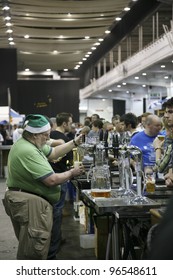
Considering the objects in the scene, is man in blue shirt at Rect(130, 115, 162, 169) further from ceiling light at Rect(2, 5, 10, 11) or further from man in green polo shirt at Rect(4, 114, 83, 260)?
ceiling light at Rect(2, 5, 10, 11)

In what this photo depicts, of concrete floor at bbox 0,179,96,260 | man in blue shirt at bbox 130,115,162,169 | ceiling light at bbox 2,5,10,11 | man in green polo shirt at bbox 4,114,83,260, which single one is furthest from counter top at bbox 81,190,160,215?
ceiling light at bbox 2,5,10,11

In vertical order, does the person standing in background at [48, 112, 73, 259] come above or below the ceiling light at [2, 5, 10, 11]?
below

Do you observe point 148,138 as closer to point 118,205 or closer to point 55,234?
point 55,234

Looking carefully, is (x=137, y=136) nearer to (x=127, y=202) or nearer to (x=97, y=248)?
(x=97, y=248)

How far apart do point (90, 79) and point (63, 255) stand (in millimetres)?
32568

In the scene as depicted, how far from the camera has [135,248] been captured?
12.3 feet

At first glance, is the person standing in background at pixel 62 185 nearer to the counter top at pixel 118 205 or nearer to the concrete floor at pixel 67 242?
the concrete floor at pixel 67 242

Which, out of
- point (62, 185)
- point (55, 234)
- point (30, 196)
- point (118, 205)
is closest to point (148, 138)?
point (62, 185)

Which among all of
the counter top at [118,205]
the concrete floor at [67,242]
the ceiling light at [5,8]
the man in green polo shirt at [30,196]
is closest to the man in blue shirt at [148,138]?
the concrete floor at [67,242]

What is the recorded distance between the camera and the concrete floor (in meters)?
5.21

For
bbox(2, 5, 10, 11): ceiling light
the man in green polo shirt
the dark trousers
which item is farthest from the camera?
bbox(2, 5, 10, 11): ceiling light

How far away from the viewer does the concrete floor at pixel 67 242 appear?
5.21m

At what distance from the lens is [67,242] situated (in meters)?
5.87
